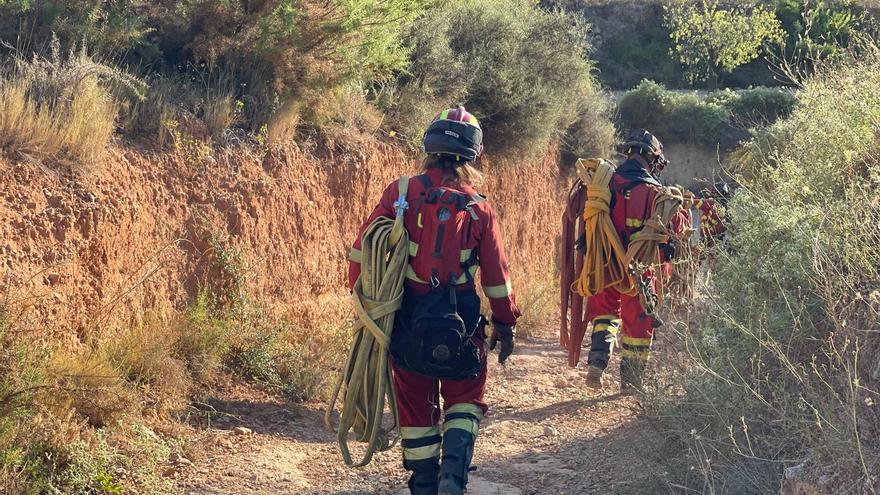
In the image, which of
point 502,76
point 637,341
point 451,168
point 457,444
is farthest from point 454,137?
point 502,76

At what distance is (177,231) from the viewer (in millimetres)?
7176

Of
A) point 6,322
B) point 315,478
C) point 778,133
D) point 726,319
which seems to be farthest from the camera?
point 778,133

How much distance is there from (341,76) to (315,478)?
3.78 meters

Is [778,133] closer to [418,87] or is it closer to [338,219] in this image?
[418,87]

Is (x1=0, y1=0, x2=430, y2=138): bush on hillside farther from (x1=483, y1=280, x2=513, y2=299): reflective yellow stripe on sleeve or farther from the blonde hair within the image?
(x1=483, y1=280, x2=513, y2=299): reflective yellow stripe on sleeve

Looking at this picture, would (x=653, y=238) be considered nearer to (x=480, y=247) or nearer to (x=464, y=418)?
(x=480, y=247)

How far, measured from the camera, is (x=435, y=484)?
5230mm

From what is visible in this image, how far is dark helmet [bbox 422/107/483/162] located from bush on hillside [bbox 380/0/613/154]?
183 inches

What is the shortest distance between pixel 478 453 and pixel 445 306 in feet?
6.29

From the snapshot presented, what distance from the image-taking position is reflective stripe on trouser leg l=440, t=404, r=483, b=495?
5.11 meters

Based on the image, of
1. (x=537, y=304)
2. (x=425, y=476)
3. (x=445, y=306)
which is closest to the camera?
(x=445, y=306)

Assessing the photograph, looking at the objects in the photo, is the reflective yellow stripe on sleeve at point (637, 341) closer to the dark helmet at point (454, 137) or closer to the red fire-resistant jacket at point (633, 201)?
the red fire-resistant jacket at point (633, 201)

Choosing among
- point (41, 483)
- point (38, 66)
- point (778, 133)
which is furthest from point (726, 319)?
point (778, 133)

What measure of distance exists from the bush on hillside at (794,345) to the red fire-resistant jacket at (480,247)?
3.25 ft
